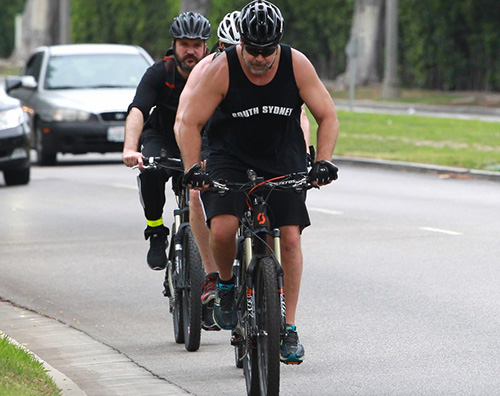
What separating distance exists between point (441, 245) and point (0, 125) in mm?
7750

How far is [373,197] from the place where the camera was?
15.7 m

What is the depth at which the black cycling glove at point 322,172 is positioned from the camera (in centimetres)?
613

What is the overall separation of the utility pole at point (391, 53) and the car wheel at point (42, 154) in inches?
793

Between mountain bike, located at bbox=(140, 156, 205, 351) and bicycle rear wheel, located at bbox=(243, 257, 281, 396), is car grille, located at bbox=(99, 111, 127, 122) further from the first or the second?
bicycle rear wheel, located at bbox=(243, 257, 281, 396)

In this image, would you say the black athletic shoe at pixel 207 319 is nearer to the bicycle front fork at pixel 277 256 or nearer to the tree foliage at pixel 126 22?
the bicycle front fork at pixel 277 256

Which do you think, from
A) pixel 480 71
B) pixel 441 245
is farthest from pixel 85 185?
pixel 480 71

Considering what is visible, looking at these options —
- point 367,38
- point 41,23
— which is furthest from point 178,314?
point 41,23

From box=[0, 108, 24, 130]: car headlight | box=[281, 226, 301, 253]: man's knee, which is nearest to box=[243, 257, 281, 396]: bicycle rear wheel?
box=[281, 226, 301, 253]: man's knee

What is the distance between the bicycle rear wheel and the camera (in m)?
5.94

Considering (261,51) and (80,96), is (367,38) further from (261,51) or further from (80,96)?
(261,51)

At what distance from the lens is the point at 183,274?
7637 millimetres

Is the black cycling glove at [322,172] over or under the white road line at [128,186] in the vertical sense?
over

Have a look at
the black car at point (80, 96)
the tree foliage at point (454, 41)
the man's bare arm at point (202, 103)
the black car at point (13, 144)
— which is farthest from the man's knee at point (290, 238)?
the tree foliage at point (454, 41)

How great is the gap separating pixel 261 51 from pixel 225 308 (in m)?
1.38
